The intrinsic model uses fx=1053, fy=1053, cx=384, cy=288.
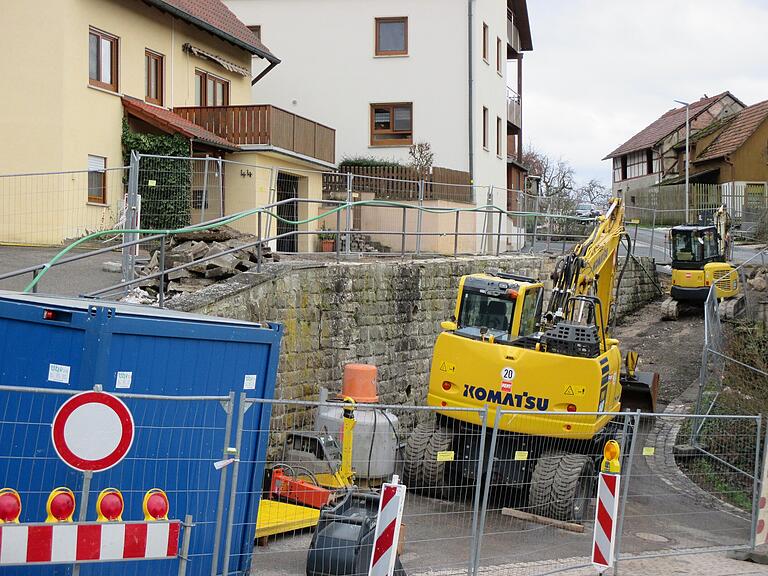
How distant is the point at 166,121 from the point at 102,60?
6.24ft

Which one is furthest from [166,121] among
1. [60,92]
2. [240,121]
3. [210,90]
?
[210,90]

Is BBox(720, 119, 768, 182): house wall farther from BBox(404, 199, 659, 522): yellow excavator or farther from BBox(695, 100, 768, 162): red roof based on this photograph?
BBox(404, 199, 659, 522): yellow excavator

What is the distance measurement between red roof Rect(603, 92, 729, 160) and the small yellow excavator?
40.0 meters

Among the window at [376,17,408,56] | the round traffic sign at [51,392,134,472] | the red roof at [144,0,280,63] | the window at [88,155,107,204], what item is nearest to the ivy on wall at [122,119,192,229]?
the window at [88,155,107,204]

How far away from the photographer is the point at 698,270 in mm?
27125

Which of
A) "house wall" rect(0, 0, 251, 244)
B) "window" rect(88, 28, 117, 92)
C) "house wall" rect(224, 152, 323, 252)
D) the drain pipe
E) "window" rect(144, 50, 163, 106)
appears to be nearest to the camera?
"house wall" rect(224, 152, 323, 252)

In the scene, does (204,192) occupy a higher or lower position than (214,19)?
lower

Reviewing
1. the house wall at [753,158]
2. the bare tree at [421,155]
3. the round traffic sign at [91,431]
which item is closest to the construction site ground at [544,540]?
the round traffic sign at [91,431]

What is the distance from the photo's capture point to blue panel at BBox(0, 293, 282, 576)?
6734 millimetres

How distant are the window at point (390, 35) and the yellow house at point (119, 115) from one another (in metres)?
7.00

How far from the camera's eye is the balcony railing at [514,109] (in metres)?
43.2

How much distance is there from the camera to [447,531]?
9773mm

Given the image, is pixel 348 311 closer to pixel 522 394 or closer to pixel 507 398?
pixel 507 398

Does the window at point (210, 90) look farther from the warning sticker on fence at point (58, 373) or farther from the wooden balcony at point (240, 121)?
the warning sticker on fence at point (58, 373)
